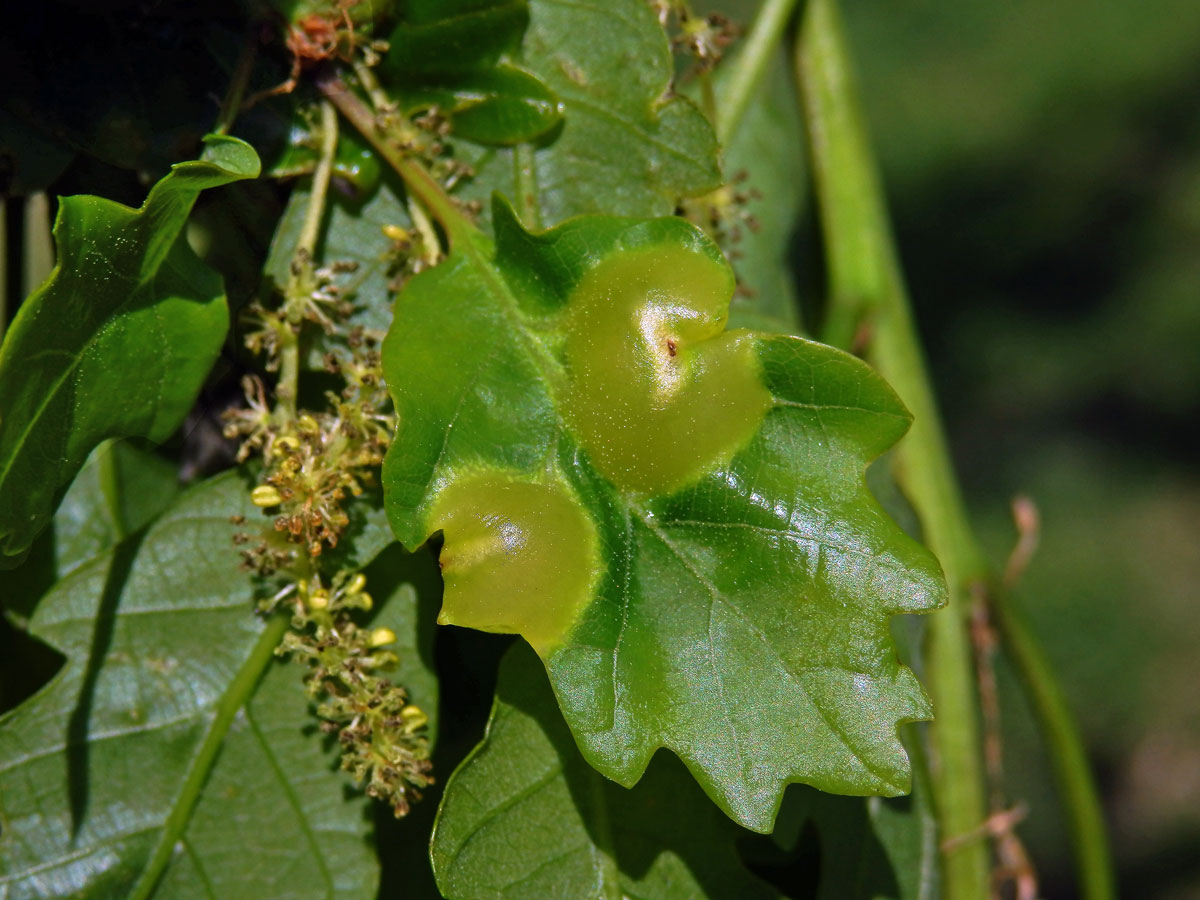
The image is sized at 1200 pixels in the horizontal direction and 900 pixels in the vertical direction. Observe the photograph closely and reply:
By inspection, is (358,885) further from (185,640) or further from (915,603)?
(915,603)

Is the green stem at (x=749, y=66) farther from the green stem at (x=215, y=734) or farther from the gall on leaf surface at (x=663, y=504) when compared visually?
the green stem at (x=215, y=734)

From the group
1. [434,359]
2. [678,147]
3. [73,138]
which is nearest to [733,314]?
[678,147]

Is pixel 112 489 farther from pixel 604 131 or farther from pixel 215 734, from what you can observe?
pixel 604 131

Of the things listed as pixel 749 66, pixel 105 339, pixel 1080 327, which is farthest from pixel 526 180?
pixel 1080 327

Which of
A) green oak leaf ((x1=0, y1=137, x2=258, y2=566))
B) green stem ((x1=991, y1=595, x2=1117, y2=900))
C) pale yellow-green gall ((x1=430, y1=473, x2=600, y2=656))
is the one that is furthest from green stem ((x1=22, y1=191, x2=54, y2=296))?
green stem ((x1=991, y1=595, x2=1117, y2=900))

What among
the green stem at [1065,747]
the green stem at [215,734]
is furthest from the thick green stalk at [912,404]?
the green stem at [215,734]
